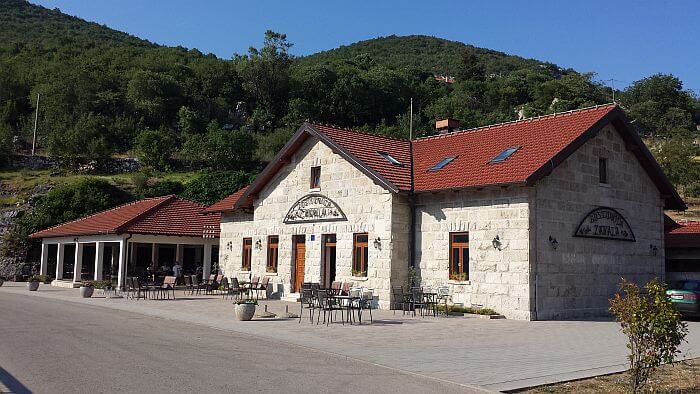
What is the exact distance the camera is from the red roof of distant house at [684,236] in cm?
2336

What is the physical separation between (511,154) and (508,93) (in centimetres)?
6021

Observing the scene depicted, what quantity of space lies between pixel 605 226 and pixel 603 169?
1.98 m

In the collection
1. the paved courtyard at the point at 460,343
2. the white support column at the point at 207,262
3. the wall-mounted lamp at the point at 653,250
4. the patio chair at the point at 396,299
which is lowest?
the paved courtyard at the point at 460,343

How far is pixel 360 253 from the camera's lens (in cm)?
2094

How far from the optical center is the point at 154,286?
22922mm

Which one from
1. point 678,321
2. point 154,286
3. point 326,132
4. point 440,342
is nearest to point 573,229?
point 440,342

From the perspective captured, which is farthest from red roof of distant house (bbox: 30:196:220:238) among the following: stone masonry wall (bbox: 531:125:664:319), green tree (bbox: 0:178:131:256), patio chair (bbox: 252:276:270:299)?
stone masonry wall (bbox: 531:125:664:319)

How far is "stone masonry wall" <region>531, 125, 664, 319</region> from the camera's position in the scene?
17297 millimetres

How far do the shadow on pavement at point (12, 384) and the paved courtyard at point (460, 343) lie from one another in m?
2.25

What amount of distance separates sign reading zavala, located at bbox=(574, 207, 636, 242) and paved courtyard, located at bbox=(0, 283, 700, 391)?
3041 mm

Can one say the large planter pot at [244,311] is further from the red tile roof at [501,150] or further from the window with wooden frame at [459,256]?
the red tile roof at [501,150]

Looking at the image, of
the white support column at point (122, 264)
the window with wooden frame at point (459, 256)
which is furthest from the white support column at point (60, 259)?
the window with wooden frame at point (459, 256)

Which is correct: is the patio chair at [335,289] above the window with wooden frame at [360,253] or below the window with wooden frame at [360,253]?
below

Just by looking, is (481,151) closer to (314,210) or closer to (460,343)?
(314,210)
